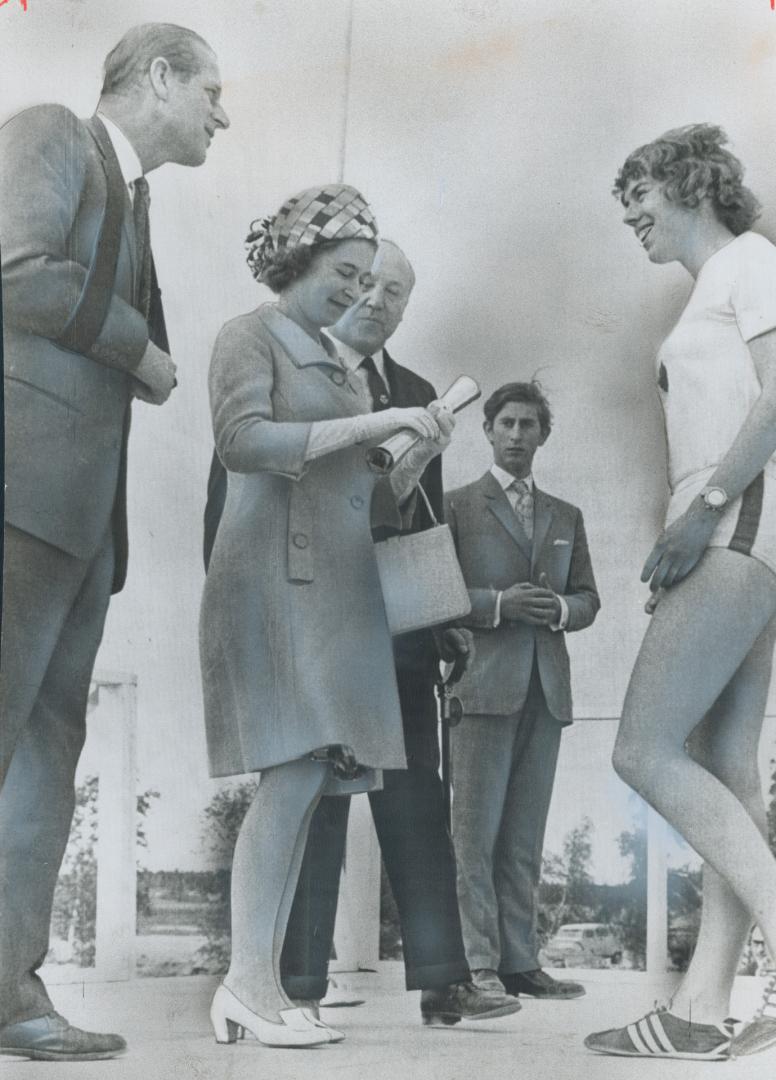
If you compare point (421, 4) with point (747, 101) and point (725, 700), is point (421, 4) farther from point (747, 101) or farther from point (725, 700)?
point (725, 700)

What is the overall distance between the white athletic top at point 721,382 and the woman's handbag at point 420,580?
2.35 feet

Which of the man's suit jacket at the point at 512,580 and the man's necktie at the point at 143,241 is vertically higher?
the man's necktie at the point at 143,241

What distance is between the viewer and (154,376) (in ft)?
21.4

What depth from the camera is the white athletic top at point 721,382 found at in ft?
21.1

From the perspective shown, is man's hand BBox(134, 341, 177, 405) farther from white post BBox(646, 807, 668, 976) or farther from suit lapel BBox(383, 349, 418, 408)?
white post BBox(646, 807, 668, 976)

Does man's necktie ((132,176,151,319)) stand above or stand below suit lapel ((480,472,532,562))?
above

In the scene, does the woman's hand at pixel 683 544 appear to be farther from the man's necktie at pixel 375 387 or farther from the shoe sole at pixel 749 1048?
the shoe sole at pixel 749 1048

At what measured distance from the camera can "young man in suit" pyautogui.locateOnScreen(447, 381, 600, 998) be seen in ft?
21.1

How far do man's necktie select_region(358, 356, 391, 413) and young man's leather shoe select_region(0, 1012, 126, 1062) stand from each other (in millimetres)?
2157

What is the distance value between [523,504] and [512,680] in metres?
0.57

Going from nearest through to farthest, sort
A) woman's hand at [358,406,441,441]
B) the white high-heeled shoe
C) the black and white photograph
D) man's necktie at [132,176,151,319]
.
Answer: the white high-heeled shoe, the black and white photograph, woman's hand at [358,406,441,441], man's necktie at [132,176,151,319]

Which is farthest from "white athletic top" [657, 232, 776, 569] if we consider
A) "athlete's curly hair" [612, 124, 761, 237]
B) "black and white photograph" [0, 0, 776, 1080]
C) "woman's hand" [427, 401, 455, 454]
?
"woman's hand" [427, 401, 455, 454]

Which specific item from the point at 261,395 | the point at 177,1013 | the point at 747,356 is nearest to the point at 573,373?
the point at 747,356

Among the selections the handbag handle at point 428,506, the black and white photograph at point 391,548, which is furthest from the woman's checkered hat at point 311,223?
the handbag handle at point 428,506
